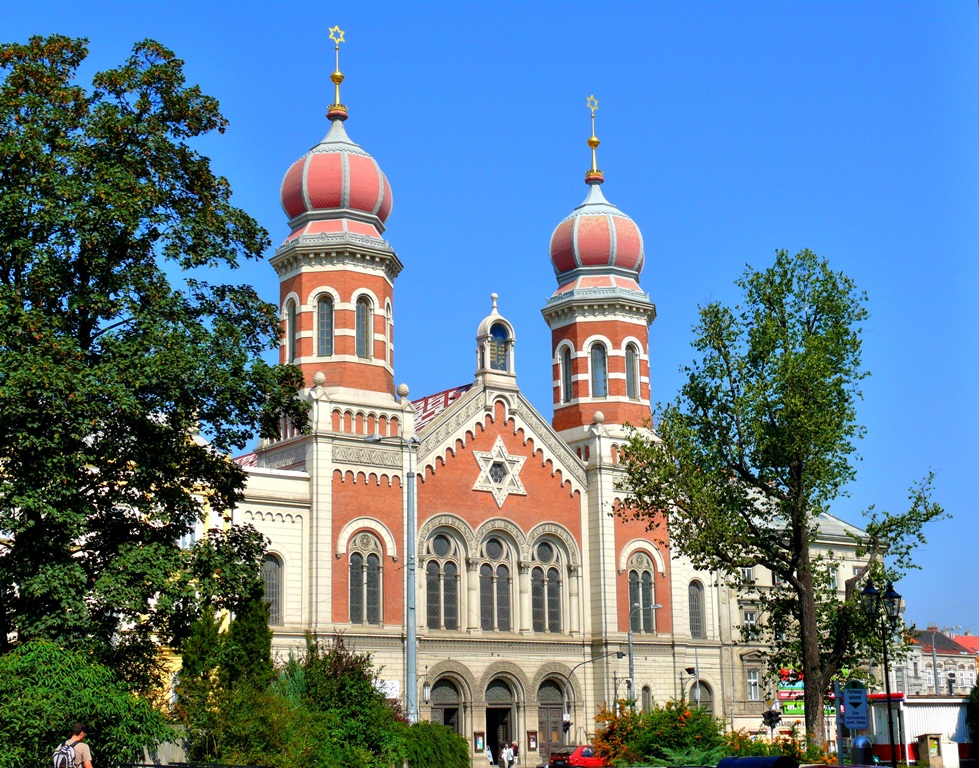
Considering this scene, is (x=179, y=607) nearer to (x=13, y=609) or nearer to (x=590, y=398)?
(x=13, y=609)

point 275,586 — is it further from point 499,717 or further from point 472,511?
point 499,717

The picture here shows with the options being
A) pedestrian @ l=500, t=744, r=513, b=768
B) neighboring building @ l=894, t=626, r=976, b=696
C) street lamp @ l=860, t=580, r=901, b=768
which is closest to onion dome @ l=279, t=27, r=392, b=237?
pedestrian @ l=500, t=744, r=513, b=768

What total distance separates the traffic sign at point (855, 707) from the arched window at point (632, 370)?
119 ft

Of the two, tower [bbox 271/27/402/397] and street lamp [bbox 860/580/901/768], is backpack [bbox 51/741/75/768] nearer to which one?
street lamp [bbox 860/580/901/768]

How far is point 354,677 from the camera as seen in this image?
105ft

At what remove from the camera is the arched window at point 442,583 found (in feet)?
170

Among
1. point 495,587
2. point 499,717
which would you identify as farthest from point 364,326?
point 499,717

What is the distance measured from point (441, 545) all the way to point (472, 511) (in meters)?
1.87

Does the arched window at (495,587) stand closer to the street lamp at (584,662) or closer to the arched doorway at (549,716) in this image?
the arched doorway at (549,716)

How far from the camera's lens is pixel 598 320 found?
60125 mm

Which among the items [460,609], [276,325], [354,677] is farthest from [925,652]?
[276,325]

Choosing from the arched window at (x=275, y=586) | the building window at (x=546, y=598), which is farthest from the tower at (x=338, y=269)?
the building window at (x=546, y=598)

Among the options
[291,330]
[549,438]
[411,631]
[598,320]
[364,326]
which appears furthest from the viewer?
[598,320]

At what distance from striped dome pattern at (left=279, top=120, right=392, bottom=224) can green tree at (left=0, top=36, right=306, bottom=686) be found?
26.5 metres
